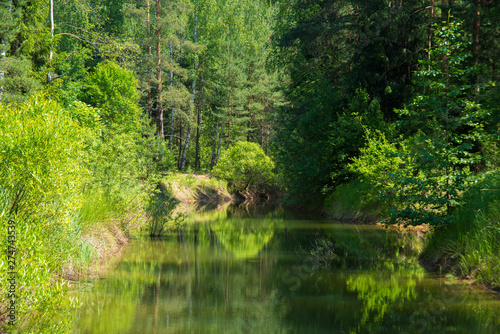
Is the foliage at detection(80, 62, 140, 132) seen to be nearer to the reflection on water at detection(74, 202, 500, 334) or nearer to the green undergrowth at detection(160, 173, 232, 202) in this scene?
the green undergrowth at detection(160, 173, 232, 202)

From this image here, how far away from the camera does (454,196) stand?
1137 centimetres

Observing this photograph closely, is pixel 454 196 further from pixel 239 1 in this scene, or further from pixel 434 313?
pixel 239 1

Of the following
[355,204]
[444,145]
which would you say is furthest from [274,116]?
[444,145]

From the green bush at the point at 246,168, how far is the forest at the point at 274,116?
0.47ft

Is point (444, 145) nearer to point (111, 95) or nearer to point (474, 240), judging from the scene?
point (474, 240)

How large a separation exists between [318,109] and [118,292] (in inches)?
741

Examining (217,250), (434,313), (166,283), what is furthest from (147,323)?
(217,250)

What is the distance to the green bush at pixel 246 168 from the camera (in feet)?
138

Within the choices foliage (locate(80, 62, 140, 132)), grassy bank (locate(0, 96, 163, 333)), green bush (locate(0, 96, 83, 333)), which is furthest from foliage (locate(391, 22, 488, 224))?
foliage (locate(80, 62, 140, 132))

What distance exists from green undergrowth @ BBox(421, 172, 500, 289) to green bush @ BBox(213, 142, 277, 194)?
30468 mm

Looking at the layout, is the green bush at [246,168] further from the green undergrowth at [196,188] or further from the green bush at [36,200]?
the green bush at [36,200]

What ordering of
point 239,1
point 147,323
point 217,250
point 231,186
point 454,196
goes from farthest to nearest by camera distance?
point 239,1
point 231,186
point 217,250
point 454,196
point 147,323

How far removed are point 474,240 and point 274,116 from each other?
27.4 m

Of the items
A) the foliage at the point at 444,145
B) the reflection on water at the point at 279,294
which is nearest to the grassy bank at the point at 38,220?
the reflection on water at the point at 279,294
